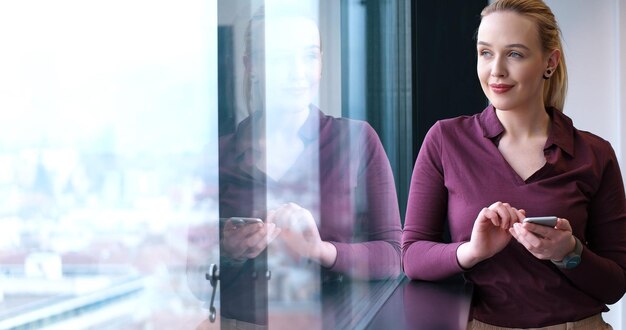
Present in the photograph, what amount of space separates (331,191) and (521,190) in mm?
385

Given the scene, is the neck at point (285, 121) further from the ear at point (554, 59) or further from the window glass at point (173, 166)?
the ear at point (554, 59)

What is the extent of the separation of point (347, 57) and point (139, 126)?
3.34 ft

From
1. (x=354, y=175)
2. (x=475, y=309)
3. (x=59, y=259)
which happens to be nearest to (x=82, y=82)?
(x=59, y=259)

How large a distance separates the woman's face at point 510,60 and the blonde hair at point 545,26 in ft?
0.04

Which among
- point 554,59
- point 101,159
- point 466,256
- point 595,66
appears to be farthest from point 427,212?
point 595,66

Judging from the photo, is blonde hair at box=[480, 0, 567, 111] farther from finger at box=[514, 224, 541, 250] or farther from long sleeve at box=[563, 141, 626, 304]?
finger at box=[514, 224, 541, 250]

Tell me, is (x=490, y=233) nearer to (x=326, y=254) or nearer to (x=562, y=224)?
(x=562, y=224)

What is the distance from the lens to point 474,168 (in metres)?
1.62

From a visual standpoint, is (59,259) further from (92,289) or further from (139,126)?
(139,126)

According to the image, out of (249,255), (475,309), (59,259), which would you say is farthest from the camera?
(475,309)

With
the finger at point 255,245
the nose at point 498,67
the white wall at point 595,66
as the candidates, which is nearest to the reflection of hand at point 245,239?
the finger at point 255,245

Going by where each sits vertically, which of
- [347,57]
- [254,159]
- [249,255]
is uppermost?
[347,57]

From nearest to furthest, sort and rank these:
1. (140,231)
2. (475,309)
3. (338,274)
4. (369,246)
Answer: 1. (140,231)
2. (338,274)
3. (475,309)
4. (369,246)

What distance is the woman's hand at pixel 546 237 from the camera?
1.41 meters
